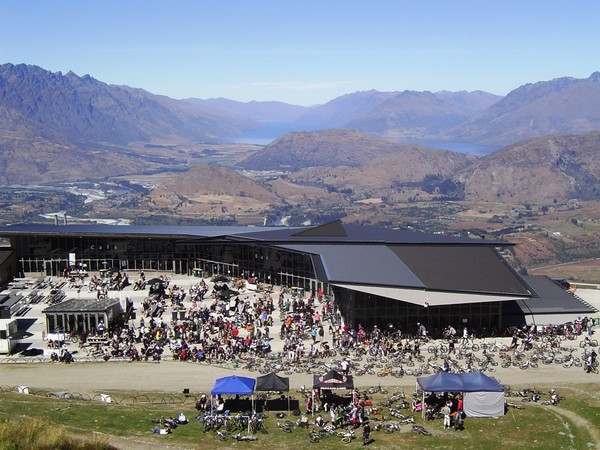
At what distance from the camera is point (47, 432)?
2834cm

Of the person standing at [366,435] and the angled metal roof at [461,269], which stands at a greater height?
the angled metal roof at [461,269]

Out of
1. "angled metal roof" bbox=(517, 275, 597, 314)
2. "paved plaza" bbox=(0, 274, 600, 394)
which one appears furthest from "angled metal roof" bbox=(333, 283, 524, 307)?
Result: "paved plaza" bbox=(0, 274, 600, 394)

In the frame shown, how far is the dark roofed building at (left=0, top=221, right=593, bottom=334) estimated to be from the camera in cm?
5059

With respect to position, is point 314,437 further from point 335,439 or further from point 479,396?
point 479,396

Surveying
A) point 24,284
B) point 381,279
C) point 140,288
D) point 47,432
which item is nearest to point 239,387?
point 47,432

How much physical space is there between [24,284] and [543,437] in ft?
153

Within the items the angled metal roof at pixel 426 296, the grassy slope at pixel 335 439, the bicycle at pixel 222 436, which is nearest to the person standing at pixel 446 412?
the grassy slope at pixel 335 439

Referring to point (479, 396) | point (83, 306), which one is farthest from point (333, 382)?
point (83, 306)

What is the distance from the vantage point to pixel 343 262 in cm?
5647

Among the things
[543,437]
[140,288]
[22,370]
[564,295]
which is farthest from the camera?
[140,288]

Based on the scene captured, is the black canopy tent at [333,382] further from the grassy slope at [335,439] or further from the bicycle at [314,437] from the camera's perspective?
the bicycle at [314,437]

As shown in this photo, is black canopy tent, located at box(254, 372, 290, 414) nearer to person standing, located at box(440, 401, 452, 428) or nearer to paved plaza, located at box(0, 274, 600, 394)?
paved plaza, located at box(0, 274, 600, 394)

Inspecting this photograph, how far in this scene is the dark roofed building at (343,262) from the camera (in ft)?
166

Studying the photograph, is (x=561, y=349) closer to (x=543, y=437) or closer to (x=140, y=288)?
(x=543, y=437)
